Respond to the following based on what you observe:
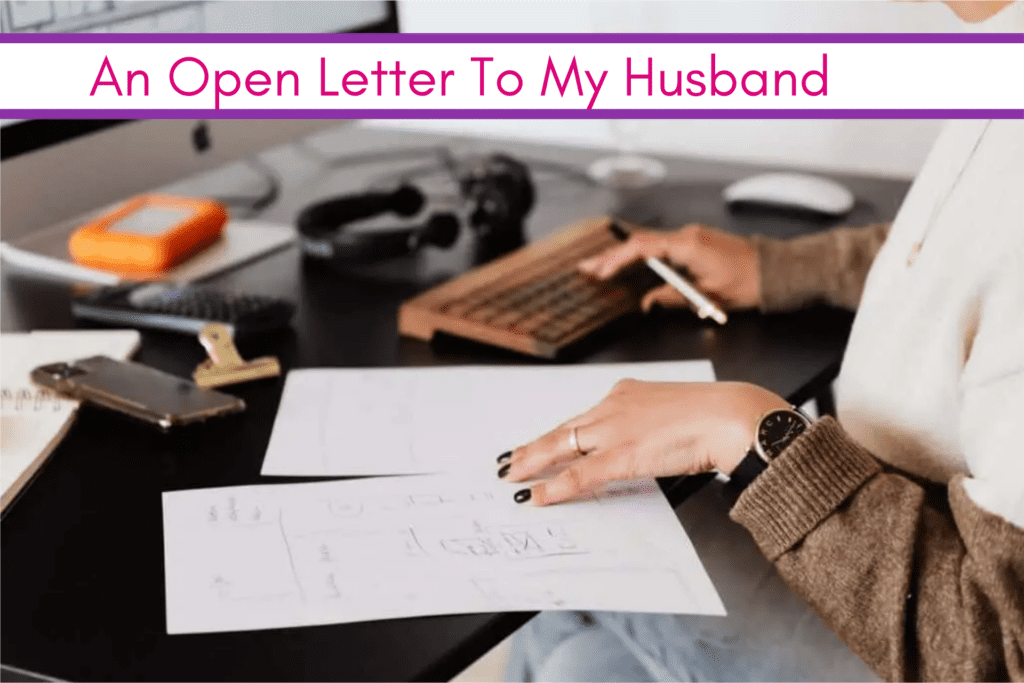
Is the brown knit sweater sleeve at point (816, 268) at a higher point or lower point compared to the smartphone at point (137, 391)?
lower

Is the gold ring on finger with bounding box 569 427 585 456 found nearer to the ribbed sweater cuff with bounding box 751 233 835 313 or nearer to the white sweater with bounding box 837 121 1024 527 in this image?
the white sweater with bounding box 837 121 1024 527

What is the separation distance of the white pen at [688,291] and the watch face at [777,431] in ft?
0.85

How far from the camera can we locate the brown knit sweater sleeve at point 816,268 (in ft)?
3.71

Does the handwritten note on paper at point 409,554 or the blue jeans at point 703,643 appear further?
the blue jeans at point 703,643

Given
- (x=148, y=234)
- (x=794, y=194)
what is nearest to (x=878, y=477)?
(x=794, y=194)

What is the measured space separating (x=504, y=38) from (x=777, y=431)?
696 mm

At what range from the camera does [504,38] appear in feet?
4.50

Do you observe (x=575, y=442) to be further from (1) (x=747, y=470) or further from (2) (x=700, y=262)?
(2) (x=700, y=262)

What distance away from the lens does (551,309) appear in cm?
108

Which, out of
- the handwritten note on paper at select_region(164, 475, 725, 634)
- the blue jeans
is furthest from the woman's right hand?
the handwritten note on paper at select_region(164, 475, 725, 634)

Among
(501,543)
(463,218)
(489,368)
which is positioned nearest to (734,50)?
(463,218)

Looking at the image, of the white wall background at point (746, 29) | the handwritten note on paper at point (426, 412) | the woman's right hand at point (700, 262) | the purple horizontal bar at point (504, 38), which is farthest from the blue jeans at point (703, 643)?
the white wall background at point (746, 29)

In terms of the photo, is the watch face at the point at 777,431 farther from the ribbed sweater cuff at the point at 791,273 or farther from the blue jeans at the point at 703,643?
the ribbed sweater cuff at the point at 791,273

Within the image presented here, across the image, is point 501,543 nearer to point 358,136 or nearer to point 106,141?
point 106,141
